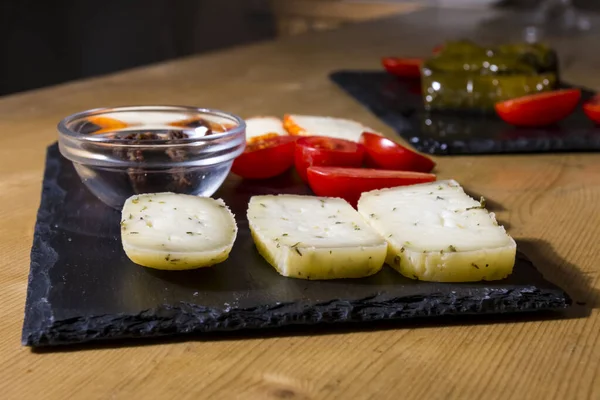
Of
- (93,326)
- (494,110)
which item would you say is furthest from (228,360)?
(494,110)

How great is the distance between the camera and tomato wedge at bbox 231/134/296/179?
158cm

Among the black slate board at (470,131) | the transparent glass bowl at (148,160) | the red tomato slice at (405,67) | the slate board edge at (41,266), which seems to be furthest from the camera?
the red tomato slice at (405,67)

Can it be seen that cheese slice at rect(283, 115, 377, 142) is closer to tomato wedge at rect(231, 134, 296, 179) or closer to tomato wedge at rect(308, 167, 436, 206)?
tomato wedge at rect(231, 134, 296, 179)

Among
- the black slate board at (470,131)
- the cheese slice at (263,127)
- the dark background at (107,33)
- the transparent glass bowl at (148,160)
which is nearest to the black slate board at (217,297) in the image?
the transparent glass bowl at (148,160)

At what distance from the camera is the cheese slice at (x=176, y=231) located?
1082 millimetres

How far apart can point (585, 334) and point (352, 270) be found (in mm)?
297

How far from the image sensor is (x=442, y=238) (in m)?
1.11

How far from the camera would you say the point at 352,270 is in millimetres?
1098

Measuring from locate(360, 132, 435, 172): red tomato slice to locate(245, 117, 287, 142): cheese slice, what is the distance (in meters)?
0.21

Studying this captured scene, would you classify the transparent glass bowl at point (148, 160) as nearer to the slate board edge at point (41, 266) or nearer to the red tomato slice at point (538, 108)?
the slate board edge at point (41, 266)

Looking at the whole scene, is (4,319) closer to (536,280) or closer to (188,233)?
(188,233)

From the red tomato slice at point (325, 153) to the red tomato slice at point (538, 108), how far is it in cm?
58

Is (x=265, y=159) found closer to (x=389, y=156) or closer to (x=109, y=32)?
(x=389, y=156)

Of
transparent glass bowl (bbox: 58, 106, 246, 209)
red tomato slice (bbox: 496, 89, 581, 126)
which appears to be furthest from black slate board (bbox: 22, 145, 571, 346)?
red tomato slice (bbox: 496, 89, 581, 126)
